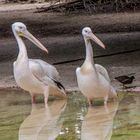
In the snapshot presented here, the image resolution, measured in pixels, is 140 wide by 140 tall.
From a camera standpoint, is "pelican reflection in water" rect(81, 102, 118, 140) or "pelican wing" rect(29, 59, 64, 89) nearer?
"pelican reflection in water" rect(81, 102, 118, 140)

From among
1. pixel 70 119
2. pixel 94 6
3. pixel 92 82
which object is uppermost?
pixel 92 82

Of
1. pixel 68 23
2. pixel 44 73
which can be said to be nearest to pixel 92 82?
pixel 44 73

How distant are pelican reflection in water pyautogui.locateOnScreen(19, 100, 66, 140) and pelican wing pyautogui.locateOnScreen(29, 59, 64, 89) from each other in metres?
0.29

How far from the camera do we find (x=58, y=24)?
58.7 ft

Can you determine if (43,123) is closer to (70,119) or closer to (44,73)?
(70,119)

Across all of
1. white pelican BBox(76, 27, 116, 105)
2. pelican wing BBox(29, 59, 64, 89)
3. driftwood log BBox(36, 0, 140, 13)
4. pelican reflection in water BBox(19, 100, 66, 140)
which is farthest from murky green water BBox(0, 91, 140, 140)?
driftwood log BBox(36, 0, 140, 13)

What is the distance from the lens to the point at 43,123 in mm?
7617

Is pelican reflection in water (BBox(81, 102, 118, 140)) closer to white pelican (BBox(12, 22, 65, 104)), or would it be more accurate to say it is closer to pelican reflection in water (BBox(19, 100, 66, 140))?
pelican reflection in water (BBox(19, 100, 66, 140))

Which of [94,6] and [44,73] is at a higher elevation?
[44,73]

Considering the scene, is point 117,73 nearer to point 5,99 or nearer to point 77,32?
point 5,99

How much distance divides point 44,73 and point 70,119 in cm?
143

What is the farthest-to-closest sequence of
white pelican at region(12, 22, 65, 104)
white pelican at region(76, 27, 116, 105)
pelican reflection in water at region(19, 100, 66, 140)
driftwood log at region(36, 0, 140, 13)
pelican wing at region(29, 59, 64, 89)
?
driftwood log at region(36, 0, 140, 13)
pelican wing at region(29, 59, 64, 89)
white pelican at region(12, 22, 65, 104)
white pelican at region(76, 27, 116, 105)
pelican reflection in water at region(19, 100, 66, 140)

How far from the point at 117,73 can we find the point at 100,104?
1.99 meters

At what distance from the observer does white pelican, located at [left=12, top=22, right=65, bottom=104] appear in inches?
342
